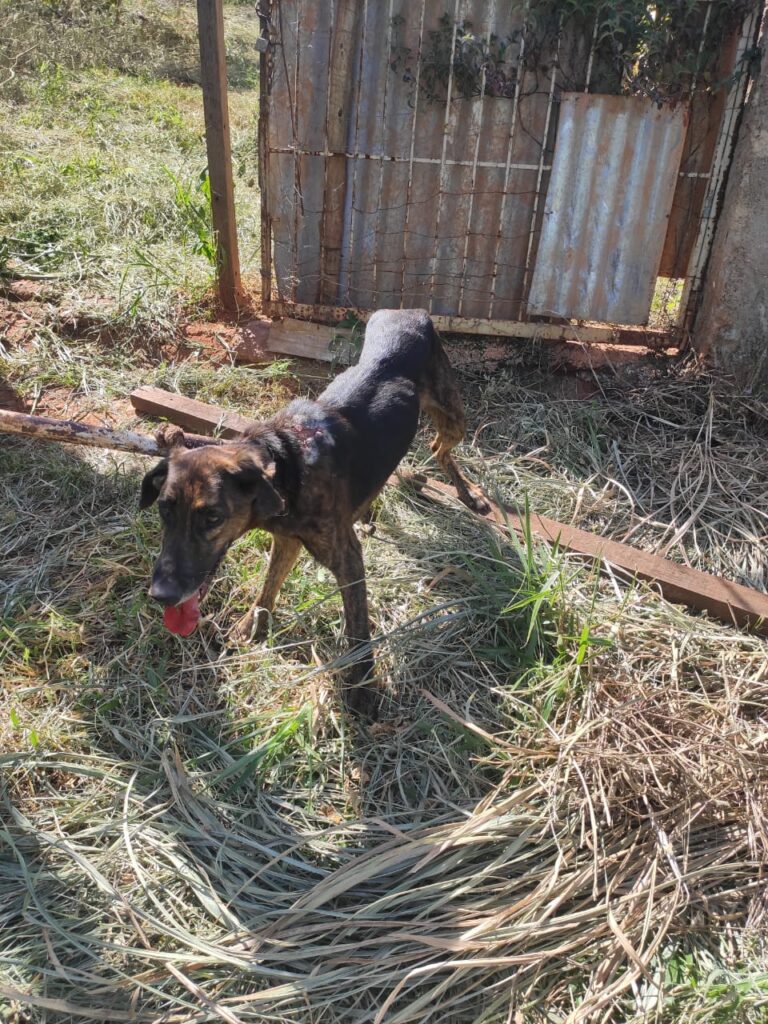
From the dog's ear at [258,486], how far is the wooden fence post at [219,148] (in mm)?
3865

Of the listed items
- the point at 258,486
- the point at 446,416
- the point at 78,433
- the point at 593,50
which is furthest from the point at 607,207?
the point at 78,433

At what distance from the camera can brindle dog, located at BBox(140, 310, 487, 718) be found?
3.06 meters

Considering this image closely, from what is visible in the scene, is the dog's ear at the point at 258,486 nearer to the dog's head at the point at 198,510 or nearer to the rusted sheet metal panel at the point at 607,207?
the dog's head at the point at 198,510

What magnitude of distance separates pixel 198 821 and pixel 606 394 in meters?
4.36

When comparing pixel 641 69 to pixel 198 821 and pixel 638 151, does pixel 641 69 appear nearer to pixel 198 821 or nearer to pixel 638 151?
pixel 638 151

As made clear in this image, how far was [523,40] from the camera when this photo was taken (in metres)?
5.54

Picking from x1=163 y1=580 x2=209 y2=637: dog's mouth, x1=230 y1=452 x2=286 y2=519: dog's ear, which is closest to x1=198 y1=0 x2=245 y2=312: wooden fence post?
x1=230 y1=452 x2=286 y2=519: dog's ear

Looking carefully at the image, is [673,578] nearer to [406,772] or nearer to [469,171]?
[406,772]

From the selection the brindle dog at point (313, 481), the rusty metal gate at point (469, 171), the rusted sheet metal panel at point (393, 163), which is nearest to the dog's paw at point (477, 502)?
the brindle dog at point (313, 481)

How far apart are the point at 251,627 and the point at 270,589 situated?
0.22m

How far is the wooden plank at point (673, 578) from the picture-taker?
12.8 feet

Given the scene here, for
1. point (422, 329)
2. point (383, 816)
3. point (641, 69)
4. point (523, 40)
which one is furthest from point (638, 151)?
point (383, 816)

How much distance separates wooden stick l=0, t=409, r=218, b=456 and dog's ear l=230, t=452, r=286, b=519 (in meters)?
0.54

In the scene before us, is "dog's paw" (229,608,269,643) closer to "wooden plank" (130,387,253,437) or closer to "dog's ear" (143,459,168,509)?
"dog's ear" (143,459,168,509)
